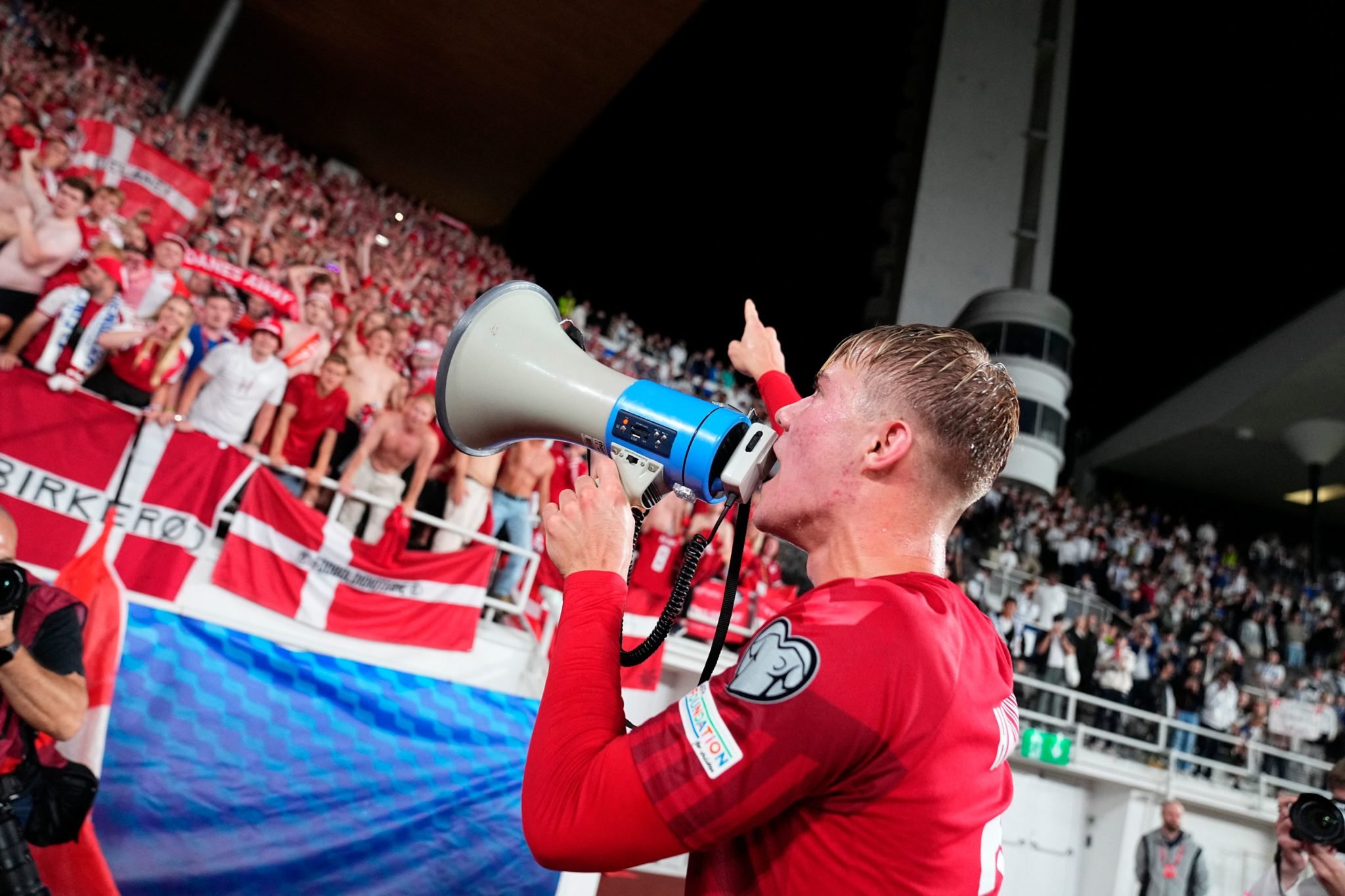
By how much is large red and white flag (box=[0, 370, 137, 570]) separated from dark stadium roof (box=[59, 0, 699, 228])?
9672 millimetres

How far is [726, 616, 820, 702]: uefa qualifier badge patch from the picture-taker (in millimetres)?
936

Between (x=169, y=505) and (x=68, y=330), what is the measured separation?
1125 millimetres

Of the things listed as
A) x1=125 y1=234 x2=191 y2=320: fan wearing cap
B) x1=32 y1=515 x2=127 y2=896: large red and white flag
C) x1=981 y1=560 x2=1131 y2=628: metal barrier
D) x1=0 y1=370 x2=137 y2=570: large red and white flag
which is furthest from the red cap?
x1=981 y1=560 x2=1131 y2=628: metal barrier

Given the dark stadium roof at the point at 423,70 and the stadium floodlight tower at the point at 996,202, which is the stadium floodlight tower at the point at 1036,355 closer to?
the stadium floodlight tower at the point at 996,202

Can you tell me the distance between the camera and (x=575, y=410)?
1382mm

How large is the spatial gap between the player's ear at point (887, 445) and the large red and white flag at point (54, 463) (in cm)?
482

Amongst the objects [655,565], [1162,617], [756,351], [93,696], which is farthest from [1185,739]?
[93,696]

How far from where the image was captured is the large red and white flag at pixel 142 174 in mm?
8000

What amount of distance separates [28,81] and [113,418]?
5.49 m

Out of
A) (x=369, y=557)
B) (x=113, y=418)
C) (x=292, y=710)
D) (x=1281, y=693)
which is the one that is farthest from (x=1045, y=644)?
(x=113, y=418)

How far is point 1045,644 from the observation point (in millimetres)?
11070

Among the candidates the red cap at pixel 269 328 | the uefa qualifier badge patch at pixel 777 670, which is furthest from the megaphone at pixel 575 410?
the red cap at pixel 269 328

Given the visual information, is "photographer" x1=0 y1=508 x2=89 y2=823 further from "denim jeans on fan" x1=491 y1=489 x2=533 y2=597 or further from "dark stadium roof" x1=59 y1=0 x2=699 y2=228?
"dark stadium roof" x1=59 y1=0 x2=699 y2=228

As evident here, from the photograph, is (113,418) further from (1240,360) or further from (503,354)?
(1240,360)
